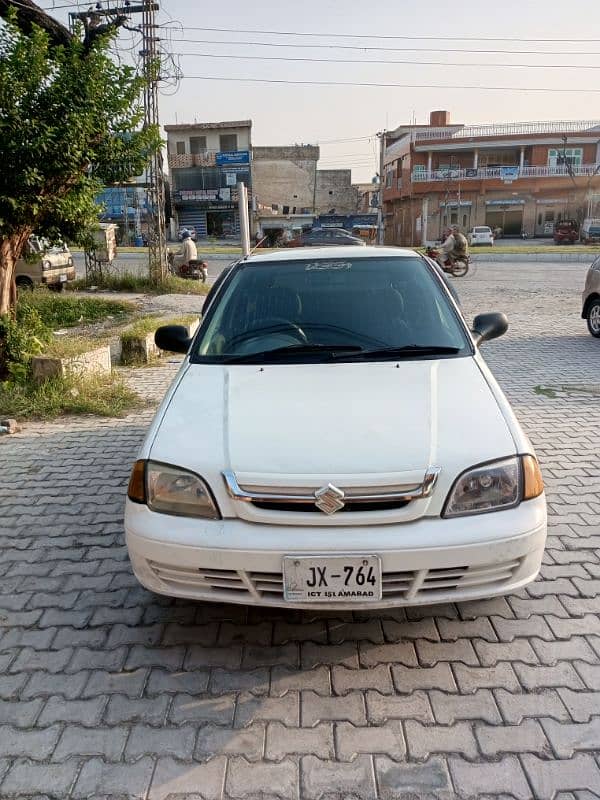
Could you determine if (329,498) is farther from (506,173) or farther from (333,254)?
(506,173)

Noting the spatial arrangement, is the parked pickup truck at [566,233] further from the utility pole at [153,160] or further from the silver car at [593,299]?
the silver car at [593,299]

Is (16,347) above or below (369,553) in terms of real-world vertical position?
above

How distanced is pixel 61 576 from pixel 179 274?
16.2m

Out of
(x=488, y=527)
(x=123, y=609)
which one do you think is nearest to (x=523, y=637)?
(x=488, y=527)

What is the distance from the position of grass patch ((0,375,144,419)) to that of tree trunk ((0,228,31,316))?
38.0 inches

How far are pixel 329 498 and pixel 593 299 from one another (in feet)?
29.0

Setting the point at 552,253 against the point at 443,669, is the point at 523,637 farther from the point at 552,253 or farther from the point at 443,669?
the point at 552,253

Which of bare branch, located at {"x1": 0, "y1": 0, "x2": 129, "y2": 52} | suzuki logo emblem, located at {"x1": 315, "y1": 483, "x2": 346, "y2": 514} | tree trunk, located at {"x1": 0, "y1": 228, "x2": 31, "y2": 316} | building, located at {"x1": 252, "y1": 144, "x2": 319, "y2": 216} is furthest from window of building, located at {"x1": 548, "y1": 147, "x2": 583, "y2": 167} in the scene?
suzuki logo emblem, located at {"x1": 315, "y1": 483, "x2": 346, "y2": 514}

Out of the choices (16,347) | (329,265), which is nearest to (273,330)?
(329,265)

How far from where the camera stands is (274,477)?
8.00ft

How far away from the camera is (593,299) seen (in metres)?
9.78

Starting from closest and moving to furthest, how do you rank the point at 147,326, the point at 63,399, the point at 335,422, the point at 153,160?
the point at 335,422 < the point at 63,399 < the point at 147,326 < the point at 153,160

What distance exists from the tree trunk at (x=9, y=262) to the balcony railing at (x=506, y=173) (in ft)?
158

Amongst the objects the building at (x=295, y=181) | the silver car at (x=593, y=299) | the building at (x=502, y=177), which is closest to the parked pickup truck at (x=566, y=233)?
the building at (x=502, y=177)
